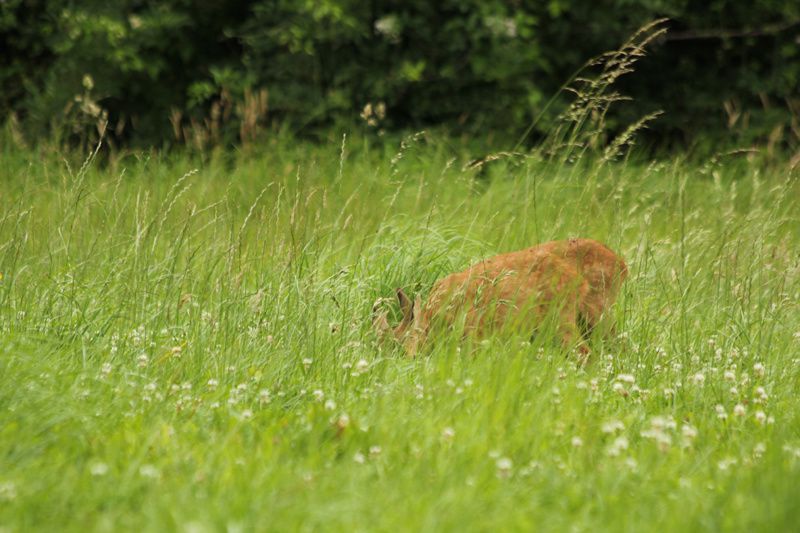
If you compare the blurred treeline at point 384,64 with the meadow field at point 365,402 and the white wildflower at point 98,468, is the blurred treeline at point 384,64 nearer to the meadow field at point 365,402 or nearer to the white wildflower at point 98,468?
the meadow field at point 365,402

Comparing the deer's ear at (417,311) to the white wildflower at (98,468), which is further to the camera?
the deer's ear at (417,311)

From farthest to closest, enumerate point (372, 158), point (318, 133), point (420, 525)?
point (318, 133) < point (372, 158) < point (420, 525)

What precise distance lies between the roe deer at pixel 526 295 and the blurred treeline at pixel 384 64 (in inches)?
189

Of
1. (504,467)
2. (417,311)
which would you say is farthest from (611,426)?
(417,311)

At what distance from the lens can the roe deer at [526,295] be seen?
13.2 feet

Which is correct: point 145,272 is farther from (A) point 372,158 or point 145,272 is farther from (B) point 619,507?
(A) point 372,158

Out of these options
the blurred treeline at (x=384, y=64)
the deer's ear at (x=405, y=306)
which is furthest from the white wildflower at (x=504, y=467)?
the blurred treeline at (x=384, y=64)

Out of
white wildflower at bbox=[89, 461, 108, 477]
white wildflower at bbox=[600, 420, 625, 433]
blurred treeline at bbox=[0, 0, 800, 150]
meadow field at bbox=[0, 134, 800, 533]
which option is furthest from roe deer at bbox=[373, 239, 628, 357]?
blurred treeline at bbox=[0, 0, 800, 150]

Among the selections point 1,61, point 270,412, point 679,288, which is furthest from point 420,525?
point 1,61

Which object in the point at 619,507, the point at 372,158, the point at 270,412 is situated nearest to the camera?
the point at 619,507

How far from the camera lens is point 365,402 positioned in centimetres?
333

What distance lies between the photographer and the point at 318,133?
9617 millimetres

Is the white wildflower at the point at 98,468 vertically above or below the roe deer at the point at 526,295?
above

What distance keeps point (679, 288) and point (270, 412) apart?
2.22 metres
